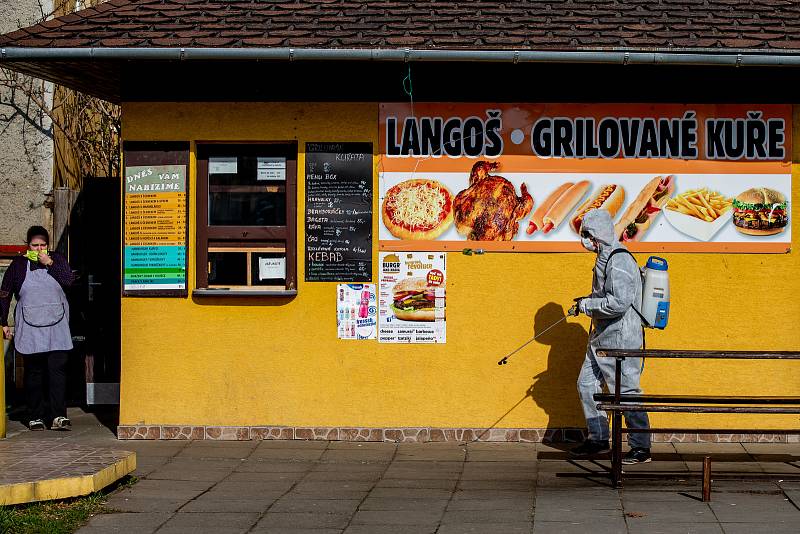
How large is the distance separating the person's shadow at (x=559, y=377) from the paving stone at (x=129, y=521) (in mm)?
3619

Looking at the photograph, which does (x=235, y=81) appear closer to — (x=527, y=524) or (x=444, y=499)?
(x=444, y=499)

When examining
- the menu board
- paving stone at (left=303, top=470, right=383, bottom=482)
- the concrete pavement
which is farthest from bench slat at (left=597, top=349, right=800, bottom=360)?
the menu board

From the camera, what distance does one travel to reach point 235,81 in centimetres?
978

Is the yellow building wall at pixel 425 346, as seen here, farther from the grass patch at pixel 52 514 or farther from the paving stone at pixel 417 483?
the grass patch at pixel 52 514

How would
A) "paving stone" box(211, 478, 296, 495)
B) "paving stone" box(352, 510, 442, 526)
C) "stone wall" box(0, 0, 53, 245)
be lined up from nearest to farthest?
1. "paving stone" box(352, 510, 442, 526)
2. "paving stone" box(211, 478, 296, 495)
3. "stone wall" box(0, 0, 53, 245)

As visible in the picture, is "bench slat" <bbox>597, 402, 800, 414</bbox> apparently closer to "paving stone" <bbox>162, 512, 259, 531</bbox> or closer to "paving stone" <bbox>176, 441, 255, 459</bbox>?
"paving stone" <bbox>162, 512, 259, 531</bbox>

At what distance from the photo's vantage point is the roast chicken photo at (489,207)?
31.7 feet

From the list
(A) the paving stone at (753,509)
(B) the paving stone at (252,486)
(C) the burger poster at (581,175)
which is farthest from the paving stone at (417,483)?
(C) the burger poster at (581,175)

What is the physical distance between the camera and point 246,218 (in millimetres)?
9891

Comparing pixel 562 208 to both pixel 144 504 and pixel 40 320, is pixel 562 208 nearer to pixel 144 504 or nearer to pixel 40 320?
pixel 144 504

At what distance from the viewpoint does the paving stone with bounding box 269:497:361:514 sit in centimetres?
732

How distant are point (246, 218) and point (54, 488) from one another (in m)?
3.24

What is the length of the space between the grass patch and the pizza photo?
10.7 feet

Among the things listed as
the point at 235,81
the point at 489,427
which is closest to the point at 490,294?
the point at 489,427
